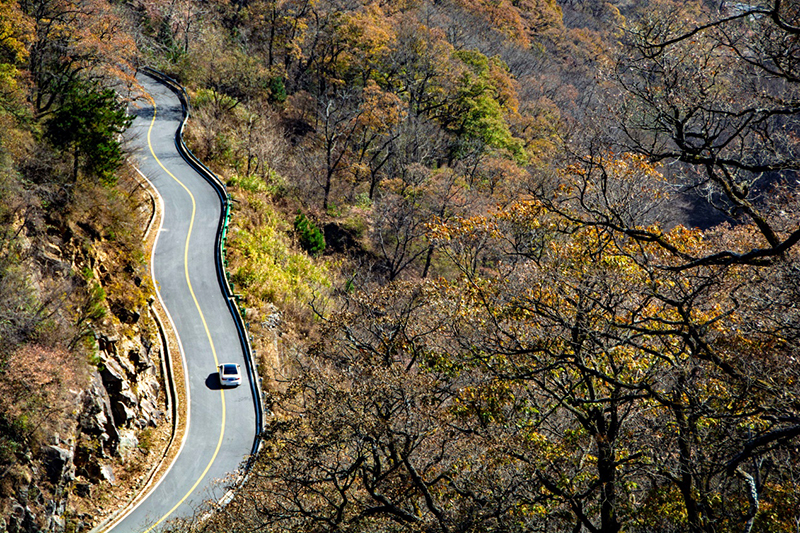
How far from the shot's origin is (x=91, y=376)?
21.0 m

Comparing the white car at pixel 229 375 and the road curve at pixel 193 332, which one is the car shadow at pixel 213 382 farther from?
the white car at pixel 229 375

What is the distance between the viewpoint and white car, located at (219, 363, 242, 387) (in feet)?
84.4

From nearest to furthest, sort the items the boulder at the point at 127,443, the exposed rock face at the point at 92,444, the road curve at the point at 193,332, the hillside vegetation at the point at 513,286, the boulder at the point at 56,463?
the hillside vegetation at the point at 513,286, the exposed rock face at the point at 92,444, the boulder at the point at 56,463, the road curve at the point at 193,332, the boulder at the point at 127,443

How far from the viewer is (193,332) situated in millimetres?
27797

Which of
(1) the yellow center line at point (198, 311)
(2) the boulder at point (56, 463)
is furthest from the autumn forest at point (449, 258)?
(1) the yellow center line at point (198, 311)

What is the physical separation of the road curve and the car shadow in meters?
0.04

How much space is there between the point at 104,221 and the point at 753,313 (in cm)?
2581

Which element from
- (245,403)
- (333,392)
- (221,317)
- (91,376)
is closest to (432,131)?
(221,317)

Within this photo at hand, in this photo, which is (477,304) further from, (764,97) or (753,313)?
(764,97)

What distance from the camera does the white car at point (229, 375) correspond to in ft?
84.4

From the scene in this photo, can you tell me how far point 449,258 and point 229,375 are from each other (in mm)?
14239

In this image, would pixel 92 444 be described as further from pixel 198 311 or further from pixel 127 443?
pixel 198 311

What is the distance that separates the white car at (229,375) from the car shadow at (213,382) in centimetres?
18

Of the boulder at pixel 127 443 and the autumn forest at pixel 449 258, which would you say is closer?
the autumn forest at pixel 449 258
